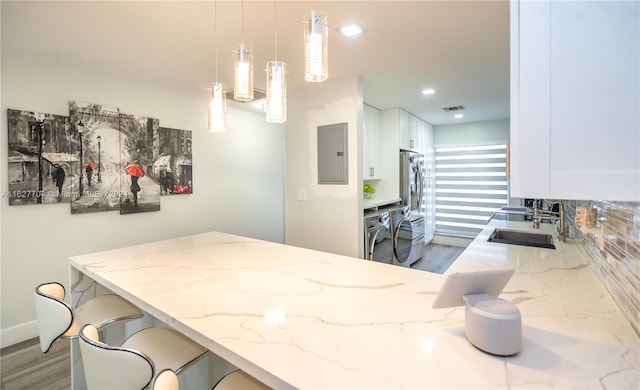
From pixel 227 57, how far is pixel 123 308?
1915 mm

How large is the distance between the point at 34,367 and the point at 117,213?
4.35 feet

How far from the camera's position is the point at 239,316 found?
3.29ft

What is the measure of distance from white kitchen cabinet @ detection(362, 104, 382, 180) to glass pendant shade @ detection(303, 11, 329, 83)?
2669mm

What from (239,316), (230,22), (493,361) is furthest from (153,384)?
(230,22)

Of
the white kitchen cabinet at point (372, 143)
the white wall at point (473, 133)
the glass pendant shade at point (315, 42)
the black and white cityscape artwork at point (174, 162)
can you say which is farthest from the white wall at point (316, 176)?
the white wall at point (473, 133)

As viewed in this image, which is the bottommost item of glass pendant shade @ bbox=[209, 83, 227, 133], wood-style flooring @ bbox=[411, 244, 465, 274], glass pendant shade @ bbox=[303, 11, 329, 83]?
wood-style flooring @ bbox=[411, 244, 465, 274]

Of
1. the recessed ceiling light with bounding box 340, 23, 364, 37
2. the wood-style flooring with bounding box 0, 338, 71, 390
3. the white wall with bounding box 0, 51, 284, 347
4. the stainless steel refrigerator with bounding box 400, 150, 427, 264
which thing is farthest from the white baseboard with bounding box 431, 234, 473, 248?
the wood-style flooring with bounding box 0, 338, 71, 390

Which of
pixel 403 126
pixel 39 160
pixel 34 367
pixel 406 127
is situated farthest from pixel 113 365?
pixel 406 127

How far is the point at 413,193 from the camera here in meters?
4.46

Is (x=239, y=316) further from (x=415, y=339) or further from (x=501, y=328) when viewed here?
(x=501, y=328)

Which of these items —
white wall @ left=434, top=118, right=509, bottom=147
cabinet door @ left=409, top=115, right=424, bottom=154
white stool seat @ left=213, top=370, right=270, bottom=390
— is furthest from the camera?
white wall @ left=434, top=118, right=509, bottom=147

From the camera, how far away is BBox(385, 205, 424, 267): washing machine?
370 centimetres

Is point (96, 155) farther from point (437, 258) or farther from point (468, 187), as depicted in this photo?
point (468, 187)

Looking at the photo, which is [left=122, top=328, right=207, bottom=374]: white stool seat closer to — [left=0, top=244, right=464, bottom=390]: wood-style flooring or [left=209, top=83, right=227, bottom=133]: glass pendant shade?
[left=209, top=83, right=227, bottom=133]: glass pendant shade
